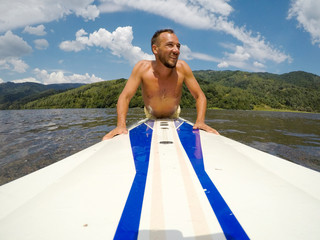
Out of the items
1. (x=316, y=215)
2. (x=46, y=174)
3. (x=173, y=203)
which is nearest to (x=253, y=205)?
(x=316, y=215)

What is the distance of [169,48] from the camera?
130 inches

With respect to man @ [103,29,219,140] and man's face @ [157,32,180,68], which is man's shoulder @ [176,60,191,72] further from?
man's face @ [157,32,180,68]

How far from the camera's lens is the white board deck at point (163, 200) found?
73cm

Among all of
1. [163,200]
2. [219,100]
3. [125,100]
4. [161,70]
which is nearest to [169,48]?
[161,70]

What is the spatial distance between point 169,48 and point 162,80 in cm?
69

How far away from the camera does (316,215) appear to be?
812mm

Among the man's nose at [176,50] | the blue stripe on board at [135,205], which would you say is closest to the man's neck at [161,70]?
the man's nose at [176,50]

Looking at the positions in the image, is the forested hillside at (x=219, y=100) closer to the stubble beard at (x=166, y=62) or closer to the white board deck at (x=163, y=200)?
the stubble beard at (x=166, y=62)

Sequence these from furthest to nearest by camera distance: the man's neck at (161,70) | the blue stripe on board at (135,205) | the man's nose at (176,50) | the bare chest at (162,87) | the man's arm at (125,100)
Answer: the bare chest at (162,87)
the man's neck at (161,70)
the man's nose at (176,50)
the man's arm at (125,100)
the blue stripe on board at (135,205)

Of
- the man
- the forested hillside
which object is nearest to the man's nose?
the man

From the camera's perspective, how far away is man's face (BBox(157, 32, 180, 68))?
3.31 meters

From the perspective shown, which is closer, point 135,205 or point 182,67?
point 135,205

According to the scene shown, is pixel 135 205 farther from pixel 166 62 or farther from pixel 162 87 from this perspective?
pixel 162 87

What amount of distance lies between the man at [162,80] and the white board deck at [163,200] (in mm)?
1578
